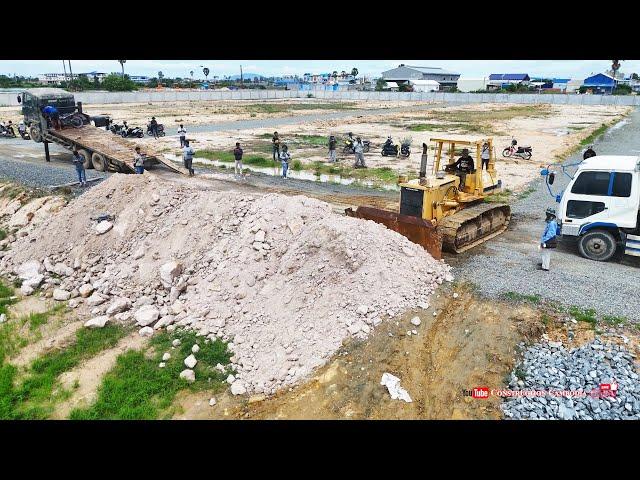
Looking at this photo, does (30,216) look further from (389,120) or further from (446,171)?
(389,120)

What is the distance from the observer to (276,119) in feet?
148

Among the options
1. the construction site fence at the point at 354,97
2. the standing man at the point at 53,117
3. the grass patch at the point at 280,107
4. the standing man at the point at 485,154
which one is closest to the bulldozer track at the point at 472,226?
the standing man at the point at 485,154

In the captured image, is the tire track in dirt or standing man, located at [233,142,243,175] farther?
standing man, located at [233,142,243,175]

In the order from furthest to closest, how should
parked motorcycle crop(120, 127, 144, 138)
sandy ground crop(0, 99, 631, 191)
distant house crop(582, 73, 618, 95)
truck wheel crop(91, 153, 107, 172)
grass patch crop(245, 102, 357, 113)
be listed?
1. distant house crop(582, 73, 618, 95)
2. grass patch crop(245, 102, 357, 113)
3. parked motorcycle crop(120, 127, 144, 138)
4. sandy ground crop(0, 99, 631, 191)
5. truck wheel crop(91, 153, 107, 172)

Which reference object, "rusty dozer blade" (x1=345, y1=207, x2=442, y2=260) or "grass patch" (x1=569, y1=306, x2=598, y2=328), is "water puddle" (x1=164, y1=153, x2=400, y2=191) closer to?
"rusty dozer blade" (x1=345, y1=207, x2=442, y2=260)

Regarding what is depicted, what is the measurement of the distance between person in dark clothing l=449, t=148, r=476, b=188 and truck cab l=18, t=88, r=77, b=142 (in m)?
19.9

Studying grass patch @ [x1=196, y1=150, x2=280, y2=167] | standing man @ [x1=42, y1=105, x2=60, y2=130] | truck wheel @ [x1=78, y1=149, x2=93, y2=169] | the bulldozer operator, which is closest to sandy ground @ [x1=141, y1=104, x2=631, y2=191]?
grass patch @ [x1=196, y1=150, x2=280, y2=167]

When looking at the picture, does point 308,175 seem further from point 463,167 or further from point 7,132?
point 7,132

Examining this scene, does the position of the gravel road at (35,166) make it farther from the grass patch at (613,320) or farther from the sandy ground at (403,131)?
the grass patch at (613,320)

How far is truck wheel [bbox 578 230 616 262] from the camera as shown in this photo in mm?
11102

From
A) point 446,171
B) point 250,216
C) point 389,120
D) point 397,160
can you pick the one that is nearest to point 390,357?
point 250,216

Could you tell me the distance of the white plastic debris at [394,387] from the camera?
24.5 feet

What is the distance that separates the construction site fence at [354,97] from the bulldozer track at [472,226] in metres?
56.1

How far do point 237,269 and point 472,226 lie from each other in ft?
20.4
